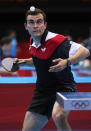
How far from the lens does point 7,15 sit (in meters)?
13.7

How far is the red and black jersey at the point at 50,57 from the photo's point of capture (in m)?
3.07

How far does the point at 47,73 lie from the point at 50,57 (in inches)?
5.5

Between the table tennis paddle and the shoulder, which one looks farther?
the table tennis paddle

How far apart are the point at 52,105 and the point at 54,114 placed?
161 millimetres

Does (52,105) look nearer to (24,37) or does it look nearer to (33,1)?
(33,1)

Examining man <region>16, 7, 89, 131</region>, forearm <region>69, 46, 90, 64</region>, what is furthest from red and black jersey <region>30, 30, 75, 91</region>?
forearm <region>69, 46, 90, 64</region>

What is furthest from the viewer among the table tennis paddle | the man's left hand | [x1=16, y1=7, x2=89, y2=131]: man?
the table tennis paddle

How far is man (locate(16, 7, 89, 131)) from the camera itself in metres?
3.05

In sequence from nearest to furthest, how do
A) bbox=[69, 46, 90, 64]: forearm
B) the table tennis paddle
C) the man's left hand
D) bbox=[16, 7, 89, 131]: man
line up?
the man's left hand < bbox=[69, 46, 90, 64]: forearm < bbox=[16, 7, 89, 131]: man < the table tennis paddle

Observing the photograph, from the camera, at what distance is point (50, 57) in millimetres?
3082

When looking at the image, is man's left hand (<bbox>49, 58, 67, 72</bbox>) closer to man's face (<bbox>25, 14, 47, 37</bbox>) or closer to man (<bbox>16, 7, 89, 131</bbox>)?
man (<bbox>16, 7, 89, 131</bbox>)

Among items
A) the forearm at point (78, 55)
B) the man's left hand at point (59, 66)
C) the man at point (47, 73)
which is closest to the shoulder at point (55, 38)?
the man at point (47, 73)

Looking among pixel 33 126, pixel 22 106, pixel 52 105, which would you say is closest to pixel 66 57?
pixel 52 105

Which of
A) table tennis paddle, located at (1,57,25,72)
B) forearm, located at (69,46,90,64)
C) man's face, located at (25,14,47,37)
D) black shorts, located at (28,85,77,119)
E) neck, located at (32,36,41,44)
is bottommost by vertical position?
black shorts, located at (28,85,77,119)
